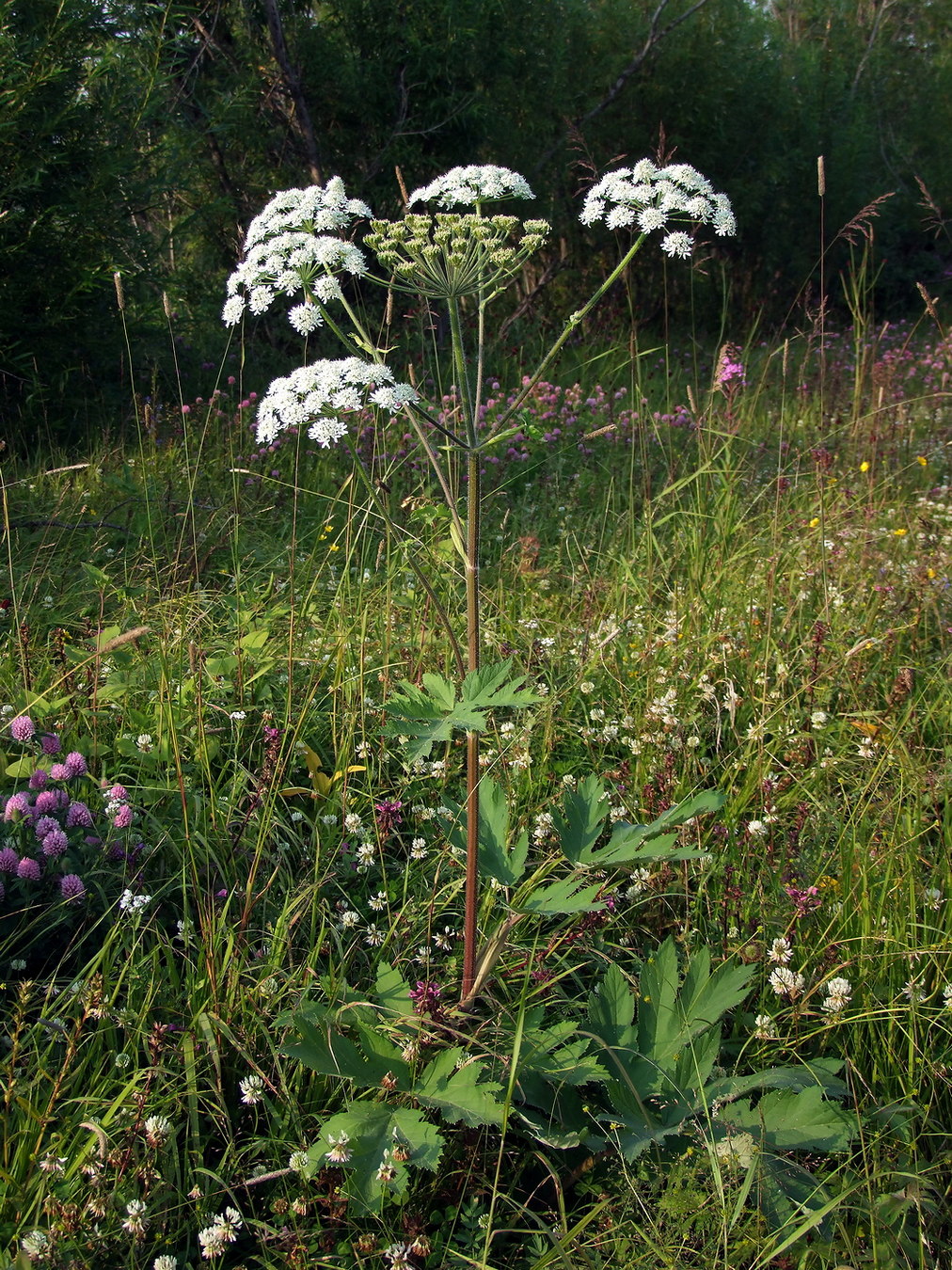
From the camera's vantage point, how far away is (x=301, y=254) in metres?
1.76

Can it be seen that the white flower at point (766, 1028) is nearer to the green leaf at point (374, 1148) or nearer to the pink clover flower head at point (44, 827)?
the green leaf at point (374, 1148)

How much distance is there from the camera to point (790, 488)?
13.5ft

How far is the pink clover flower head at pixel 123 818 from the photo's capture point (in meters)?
1.98

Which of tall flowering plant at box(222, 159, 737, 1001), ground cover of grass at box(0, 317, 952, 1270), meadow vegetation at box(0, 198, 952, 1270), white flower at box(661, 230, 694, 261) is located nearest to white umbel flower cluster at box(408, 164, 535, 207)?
tall flowering plant at box(222, 159, 737, 1001)

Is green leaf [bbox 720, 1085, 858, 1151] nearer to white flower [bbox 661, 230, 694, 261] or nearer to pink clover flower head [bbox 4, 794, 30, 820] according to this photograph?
pink clover flower head [bbox 4, 794, 30, 820]

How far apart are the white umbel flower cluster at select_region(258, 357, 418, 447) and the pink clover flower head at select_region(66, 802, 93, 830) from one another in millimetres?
903

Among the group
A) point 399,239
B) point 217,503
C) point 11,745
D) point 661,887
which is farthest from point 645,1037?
point 217,503

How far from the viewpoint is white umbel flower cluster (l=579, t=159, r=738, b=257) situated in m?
1.82

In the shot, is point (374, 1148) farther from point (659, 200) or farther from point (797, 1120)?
point (659, 200)

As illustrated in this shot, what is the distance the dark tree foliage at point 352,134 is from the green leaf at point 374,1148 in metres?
2.73

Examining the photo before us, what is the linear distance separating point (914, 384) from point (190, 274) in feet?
17.7

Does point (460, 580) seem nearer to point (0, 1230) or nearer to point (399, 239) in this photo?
point (399, 239)

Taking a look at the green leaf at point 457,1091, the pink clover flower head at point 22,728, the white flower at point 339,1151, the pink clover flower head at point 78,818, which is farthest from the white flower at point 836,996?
the pink clover flower head at point 22,728

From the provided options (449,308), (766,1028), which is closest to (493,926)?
(766,1028)
